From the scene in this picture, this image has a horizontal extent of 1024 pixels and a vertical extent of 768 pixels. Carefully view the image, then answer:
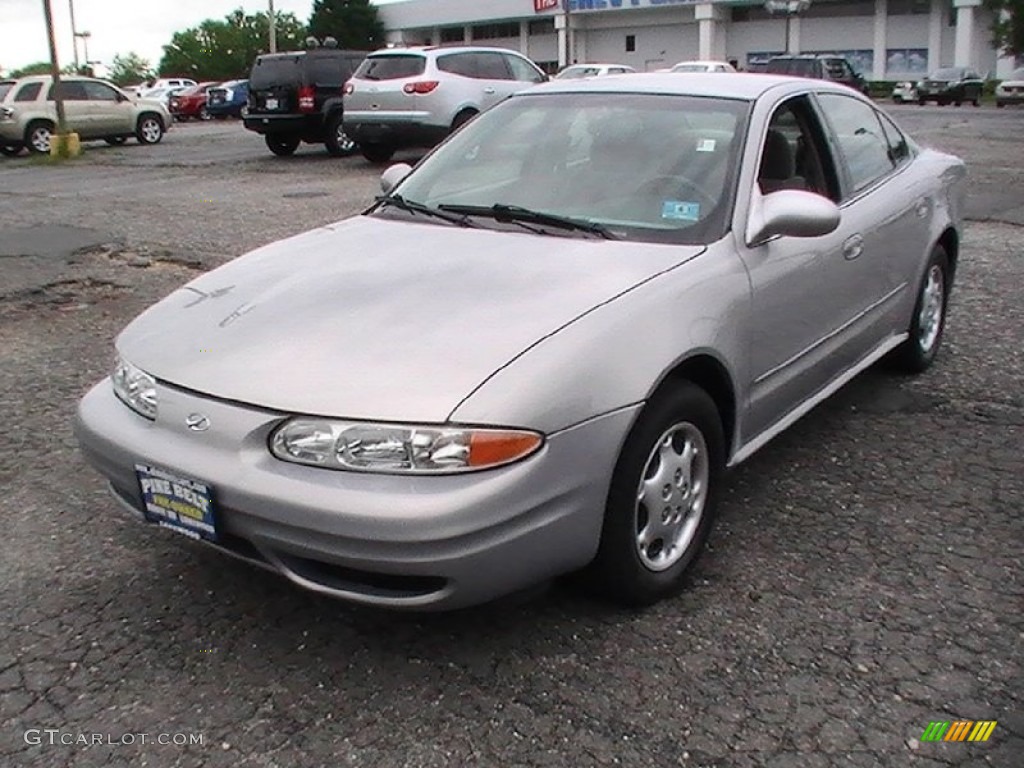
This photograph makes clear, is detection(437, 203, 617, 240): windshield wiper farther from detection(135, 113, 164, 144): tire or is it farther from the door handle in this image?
detection(135, 113, 164, 144): tire

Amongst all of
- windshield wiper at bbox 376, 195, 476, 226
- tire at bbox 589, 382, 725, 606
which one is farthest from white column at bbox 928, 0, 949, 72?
tire at bbox 589, 382, 725, 606

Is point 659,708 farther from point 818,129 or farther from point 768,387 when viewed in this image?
point 818,129

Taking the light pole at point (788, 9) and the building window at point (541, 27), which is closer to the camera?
the light pole at point (788, 9)

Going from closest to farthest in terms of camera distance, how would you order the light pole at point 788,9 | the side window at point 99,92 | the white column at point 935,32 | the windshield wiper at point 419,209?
the windshield wiper at point 419,209 → the side window at point 99,92 → the light pole at point 788,9 → the white column at point 935,32

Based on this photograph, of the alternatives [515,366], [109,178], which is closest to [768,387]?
[515,366]

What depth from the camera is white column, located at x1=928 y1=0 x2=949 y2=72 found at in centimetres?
5266

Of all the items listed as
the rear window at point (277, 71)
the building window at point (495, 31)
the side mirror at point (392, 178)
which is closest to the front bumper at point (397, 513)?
the side mirror at point (392, 178)

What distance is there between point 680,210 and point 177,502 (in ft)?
6.15

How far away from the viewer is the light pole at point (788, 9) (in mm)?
47188

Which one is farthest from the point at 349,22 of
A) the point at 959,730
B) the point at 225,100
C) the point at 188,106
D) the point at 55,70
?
the point at 959,730

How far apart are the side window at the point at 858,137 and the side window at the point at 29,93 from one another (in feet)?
65.7

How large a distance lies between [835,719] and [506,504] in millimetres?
971

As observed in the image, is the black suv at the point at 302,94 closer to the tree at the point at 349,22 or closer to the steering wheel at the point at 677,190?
the steering wheel at the point at 677,190

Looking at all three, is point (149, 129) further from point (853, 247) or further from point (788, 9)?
point (788, 9)
